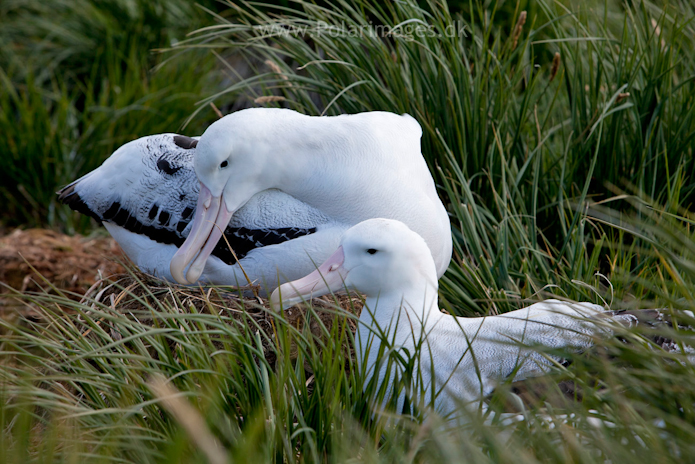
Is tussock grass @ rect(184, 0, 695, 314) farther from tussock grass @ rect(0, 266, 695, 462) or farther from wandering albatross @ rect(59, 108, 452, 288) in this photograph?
tussock grass @ rect(0, 266, 695, 462)

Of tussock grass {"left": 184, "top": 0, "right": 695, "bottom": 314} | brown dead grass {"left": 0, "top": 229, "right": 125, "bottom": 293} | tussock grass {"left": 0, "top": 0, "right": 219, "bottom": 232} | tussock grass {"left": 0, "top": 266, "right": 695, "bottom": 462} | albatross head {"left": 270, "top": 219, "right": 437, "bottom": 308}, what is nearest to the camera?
tussock grass {"left": 0, "top": 266, "right": 695, "bottom": 462}

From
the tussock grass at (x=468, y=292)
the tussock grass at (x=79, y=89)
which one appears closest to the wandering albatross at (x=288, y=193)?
the tussock grass at (x=468, y=292)

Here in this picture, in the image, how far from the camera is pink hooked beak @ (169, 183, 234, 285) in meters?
3.07

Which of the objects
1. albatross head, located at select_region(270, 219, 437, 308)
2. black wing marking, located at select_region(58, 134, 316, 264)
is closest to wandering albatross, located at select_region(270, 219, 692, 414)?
albatross head, located at select_region(270, 219, 437, 308)

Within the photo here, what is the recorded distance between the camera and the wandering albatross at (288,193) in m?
3.07

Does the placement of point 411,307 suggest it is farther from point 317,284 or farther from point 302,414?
point 302,414

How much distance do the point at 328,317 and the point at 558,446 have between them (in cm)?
153

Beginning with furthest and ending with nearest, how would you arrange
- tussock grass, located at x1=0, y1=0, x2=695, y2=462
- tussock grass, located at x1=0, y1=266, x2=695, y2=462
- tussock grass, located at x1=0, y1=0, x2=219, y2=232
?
tussock grass, located at x1=0, y1=0, x2=219, y2=232 < tussock grass, located at x1=0, y1=0, x2=695, y2=462 < tussock grass, located at x1=0, y1=266, x2=695, y2=462

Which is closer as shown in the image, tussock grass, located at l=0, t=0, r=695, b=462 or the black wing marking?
tussock grass, located at l=0, t=0, r=695, b=462

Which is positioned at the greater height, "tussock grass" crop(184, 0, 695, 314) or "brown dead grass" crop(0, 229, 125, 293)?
"tussock grass" crop(184, 0, 695, 314)

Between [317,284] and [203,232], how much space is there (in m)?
0.72

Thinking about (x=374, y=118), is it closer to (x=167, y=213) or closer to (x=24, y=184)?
(x=167, y=213)

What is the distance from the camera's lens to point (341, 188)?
3.13m

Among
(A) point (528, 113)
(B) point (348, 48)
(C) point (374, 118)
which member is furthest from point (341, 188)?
(A) point (528, 113)
